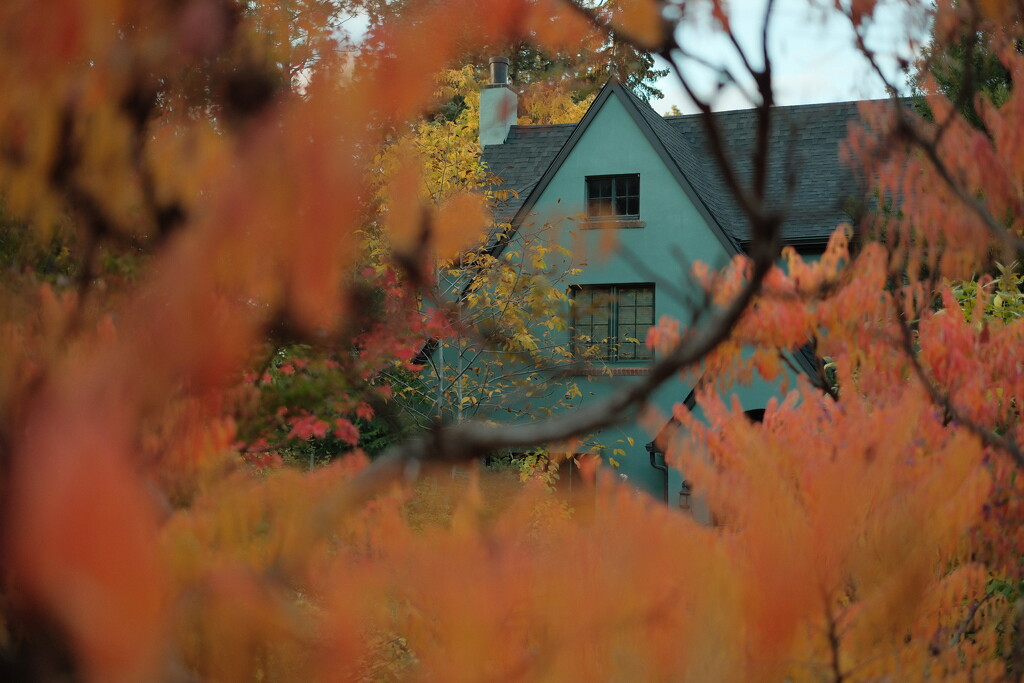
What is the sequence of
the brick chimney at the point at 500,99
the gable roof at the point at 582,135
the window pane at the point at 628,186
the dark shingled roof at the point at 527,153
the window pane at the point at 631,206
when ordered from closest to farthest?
the brick chimney at the point at 500,99 < the dark shingled roof at the point at 527,153 < the gable roof at the point at 582,135 < the window pane at the point at 631,206 < the window pane at the point at 628,186

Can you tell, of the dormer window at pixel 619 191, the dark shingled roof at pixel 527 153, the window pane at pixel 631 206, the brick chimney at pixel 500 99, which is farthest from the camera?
the window pane at pixel 631 206

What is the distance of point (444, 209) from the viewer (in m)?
1.61

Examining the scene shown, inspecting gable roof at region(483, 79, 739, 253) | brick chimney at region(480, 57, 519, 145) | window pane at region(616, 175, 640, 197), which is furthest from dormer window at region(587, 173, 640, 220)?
brick chimney at region(480, 57, 519, 145)

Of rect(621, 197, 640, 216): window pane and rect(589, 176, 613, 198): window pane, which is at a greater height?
rect(589, 176, 613, 198): window pane

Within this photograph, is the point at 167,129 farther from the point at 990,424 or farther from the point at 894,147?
the point at 990,424

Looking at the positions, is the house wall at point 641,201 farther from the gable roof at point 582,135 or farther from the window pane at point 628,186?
the window pane at point 628,186

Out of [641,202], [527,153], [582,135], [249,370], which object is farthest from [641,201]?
[249,370]

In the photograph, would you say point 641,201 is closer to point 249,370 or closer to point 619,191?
point 619,191

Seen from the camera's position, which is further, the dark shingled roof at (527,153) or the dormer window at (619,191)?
the dormer window at (619,191)

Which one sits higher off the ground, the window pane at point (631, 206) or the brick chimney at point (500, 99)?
the window pane at point (631, 206)

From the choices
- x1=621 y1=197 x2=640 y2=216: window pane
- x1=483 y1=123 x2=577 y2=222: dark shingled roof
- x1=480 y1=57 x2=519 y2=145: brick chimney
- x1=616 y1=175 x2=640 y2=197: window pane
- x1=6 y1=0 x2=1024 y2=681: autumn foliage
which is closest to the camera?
x1=6 y1=0 x2=1024 y2=681: autumn foliage

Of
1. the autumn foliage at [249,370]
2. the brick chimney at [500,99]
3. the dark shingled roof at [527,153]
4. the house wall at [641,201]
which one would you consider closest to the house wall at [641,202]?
the house wall at [641,201]

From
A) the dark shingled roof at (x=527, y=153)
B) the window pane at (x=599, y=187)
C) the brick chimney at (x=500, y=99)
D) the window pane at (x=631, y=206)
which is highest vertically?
the dark shingled roof at (x=527, y=153)

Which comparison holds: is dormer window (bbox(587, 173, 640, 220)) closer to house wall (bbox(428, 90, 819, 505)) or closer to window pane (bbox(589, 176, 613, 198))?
window pane (bbox(589, 176, 613, 198))
